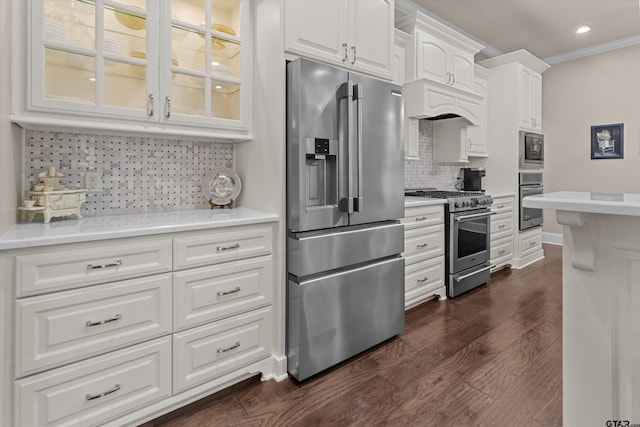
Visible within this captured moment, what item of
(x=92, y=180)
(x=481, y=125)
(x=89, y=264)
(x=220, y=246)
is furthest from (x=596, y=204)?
(x=481, y=125)

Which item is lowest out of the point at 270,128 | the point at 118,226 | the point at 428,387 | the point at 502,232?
the point at 428,387

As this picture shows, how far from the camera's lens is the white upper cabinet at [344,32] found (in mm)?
1939

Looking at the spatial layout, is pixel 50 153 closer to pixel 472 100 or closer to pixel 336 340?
pixel 336 340

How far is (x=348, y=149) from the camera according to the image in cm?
200

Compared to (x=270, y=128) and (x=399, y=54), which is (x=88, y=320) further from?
(x=399, y=54)

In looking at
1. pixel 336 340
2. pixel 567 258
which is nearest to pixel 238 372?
pixel 336 340

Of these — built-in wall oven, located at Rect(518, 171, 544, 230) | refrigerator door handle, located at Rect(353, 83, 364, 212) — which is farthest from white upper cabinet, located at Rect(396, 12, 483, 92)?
refrigerator door handle, located at Rect(353, 83, 364, 212)

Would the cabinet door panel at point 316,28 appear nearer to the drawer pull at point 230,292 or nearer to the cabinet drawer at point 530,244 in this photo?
the drawer pull at point 230,292

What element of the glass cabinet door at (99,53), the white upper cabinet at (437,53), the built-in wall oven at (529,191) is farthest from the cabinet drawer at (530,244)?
the glass cabinet door at (99,53)

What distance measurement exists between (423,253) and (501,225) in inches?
68.3

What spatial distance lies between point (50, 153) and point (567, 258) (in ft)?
7.94

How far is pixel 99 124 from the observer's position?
5.49 feet

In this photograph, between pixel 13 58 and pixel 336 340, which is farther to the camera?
pixel 336 340

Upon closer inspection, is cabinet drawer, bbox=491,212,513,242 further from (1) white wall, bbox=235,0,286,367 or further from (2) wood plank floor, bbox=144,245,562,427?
(1) white wall, bbox=235,0,286,367
